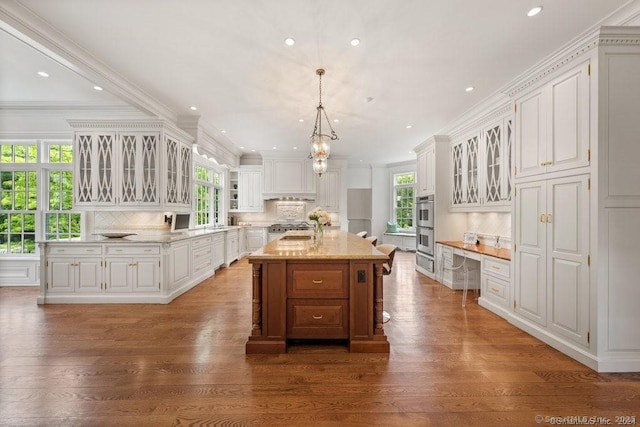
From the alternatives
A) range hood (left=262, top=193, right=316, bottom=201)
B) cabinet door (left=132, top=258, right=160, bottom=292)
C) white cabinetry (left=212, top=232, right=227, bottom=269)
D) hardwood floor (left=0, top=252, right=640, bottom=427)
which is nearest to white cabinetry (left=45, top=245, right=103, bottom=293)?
cabinet door (left=132, top=258, right=160, bottom=292)

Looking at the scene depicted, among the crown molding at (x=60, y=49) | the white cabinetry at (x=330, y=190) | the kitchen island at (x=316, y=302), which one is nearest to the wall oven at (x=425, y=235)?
the white cabinetry at (x=330, y=190)

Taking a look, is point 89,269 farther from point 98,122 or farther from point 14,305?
point 98,122

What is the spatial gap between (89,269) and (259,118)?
3456 millimetres

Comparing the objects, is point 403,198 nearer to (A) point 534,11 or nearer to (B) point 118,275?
(A) point 534,11

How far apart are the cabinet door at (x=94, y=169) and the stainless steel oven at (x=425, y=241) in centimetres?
547

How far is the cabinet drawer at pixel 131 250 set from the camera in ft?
12.6

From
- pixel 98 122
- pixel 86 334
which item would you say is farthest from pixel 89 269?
pixel 98 122

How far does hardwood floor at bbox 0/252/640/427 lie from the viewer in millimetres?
1741

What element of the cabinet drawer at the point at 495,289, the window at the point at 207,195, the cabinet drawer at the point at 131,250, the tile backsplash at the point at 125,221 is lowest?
the cabinet drawer at the point at 495,289

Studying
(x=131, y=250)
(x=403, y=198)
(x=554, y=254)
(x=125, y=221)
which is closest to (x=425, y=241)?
(x=554, y=254)

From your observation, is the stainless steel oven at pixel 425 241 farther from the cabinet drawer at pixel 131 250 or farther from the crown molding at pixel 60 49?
the crown molding at pixel 60 49

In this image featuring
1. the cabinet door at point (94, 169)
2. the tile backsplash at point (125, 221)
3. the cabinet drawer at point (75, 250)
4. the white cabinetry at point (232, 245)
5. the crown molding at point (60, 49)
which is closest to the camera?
the crown molding at point (60, 49)

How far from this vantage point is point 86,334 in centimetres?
285

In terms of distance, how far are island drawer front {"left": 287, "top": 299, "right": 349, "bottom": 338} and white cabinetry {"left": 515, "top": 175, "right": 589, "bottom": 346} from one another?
6.50 ft
